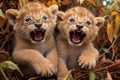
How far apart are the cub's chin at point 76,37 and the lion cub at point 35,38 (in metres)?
0.18

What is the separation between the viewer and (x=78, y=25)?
143 inches

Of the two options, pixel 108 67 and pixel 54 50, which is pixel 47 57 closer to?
pixel 54 50

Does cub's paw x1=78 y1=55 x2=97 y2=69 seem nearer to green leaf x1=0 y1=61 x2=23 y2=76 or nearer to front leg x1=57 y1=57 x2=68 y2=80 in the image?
front leg x1=57 y1=57 x2=68 y2=80

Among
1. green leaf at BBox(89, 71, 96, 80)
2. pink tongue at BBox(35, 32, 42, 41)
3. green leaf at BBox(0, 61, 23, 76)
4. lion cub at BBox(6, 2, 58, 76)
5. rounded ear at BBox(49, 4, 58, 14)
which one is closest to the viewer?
green leaf at BBox(0, 61, 23, 76)

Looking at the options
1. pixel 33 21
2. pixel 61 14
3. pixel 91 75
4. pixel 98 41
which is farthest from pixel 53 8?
pixel 91 75

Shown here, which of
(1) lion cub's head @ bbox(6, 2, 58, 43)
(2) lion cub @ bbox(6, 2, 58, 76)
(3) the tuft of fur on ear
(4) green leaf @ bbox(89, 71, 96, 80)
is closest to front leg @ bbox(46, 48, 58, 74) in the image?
(2) lion cub @ bbox(6, 2, 58, 76)

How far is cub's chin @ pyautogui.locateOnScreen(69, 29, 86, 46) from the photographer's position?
3641mm

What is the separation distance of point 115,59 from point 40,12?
2.53 feet

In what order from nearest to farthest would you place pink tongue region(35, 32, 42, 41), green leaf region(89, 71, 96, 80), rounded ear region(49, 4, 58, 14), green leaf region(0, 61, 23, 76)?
green leaf region(0, 61, 23, 76) < green leaf region(89, 71, 96, 80) < pink tongue region(35, 32, 42, 41) < rounded ear region(49, 4, 58, 14)

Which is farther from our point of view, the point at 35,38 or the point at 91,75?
the point at 35,38

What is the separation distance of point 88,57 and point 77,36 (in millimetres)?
206

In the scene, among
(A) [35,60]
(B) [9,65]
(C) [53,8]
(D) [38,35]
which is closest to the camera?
(B) [9,65]

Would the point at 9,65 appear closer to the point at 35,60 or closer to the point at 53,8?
the point at 35,60

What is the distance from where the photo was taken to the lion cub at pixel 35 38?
3.48 m
